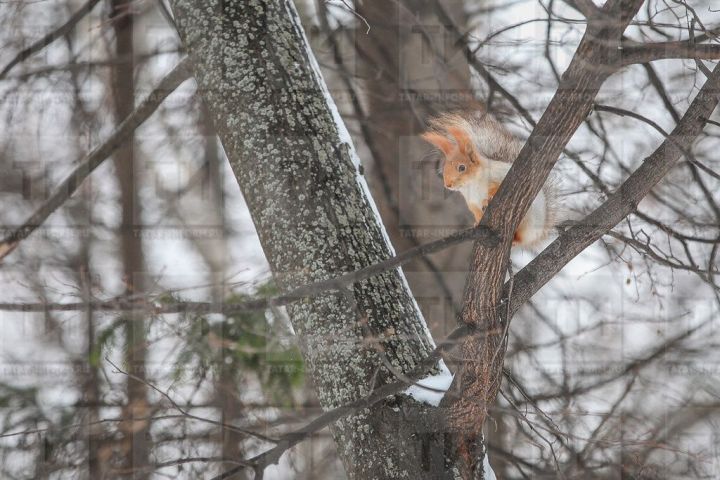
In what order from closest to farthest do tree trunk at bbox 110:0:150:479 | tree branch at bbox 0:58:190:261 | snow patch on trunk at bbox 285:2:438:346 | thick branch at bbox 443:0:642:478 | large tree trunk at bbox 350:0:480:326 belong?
1. thick branch at bbox 443:0:642:478
2. snow patch on trunk at bbox 285:2:438:346
3. tree branch at bbox 0:58:190:261
4. tree trunk at bbox 110:0:150:479
5. large tree trunk at bbox 350:0:480:326

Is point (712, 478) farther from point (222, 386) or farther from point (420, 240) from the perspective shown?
point (222, 386)

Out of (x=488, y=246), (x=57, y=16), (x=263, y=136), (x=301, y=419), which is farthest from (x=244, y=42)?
(x=57, y=16)

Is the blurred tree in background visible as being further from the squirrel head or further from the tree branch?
the squirrel head

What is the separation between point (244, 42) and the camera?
141cm

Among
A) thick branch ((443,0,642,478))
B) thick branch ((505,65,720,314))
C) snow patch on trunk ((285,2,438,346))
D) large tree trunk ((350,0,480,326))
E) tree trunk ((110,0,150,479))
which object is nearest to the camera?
thick branch ((443,0,642,478))

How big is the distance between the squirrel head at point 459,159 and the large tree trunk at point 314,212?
17cm

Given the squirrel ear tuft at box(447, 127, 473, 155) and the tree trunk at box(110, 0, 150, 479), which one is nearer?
the squirrel ear tuft at box(447, 127, 473, 155)

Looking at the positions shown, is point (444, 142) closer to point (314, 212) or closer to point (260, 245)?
point (314, 212)

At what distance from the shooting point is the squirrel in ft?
4.41

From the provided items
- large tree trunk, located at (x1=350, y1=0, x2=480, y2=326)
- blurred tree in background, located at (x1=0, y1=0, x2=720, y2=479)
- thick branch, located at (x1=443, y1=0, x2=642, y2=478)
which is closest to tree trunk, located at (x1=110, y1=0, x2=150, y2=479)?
blurred tree in background, located at (x1=0, y1=0, x2=720, y2=479)

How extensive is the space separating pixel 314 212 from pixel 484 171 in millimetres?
327

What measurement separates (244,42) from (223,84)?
0.09 m

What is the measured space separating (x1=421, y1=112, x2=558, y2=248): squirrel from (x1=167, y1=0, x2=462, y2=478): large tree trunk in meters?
0.18

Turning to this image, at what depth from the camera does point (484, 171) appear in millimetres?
1347
